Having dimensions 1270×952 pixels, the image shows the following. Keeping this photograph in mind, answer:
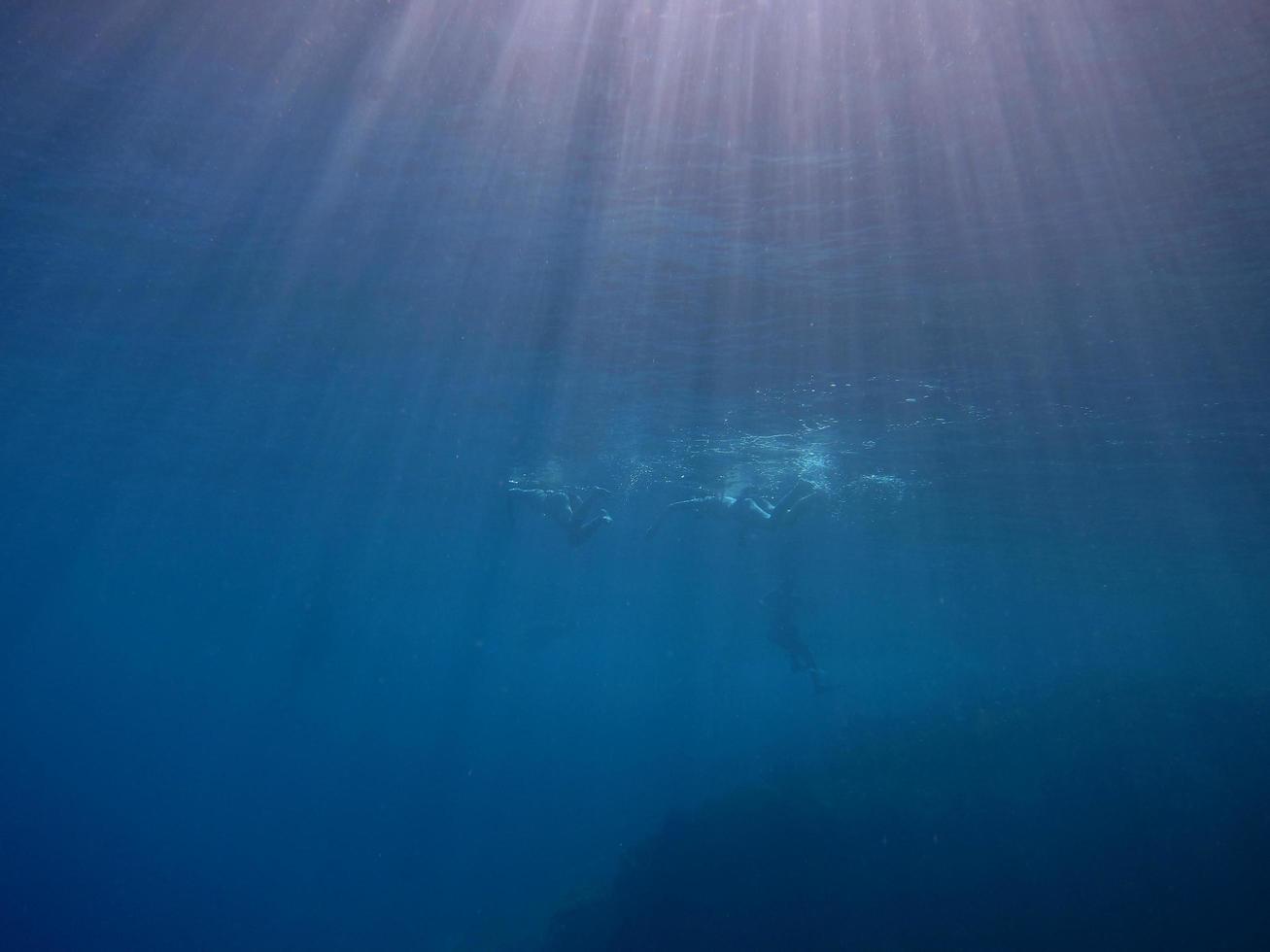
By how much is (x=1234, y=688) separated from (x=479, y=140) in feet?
84.2

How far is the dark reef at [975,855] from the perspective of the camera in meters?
12.9

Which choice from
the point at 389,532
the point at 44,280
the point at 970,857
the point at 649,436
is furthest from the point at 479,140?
the point at 389,532

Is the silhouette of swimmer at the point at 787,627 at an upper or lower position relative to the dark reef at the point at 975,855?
lower

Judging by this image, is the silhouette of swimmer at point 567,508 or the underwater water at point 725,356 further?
the silhouette of swimmer at point 567,508

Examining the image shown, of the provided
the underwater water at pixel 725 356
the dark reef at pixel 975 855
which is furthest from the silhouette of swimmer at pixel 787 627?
the dark reef at pixel 975 855

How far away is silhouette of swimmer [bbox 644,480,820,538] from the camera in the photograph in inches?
803

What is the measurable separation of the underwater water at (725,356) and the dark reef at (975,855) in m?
0.08

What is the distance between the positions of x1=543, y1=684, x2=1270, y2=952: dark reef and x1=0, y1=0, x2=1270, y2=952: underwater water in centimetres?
8

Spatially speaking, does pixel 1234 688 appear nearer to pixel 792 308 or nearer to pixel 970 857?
pixel 970 857

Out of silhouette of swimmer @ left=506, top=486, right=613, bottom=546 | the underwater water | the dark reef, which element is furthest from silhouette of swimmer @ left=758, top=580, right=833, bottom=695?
silhouette of swimmer @ left=506, top=486, right=613, bottom=546

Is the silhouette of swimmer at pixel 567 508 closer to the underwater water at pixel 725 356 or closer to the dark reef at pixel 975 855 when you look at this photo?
the underwater water at pixel 725 356

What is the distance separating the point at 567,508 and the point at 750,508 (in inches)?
220

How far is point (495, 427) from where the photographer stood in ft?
74.1

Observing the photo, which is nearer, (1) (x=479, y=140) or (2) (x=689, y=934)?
(1) (x=479, y=140)
